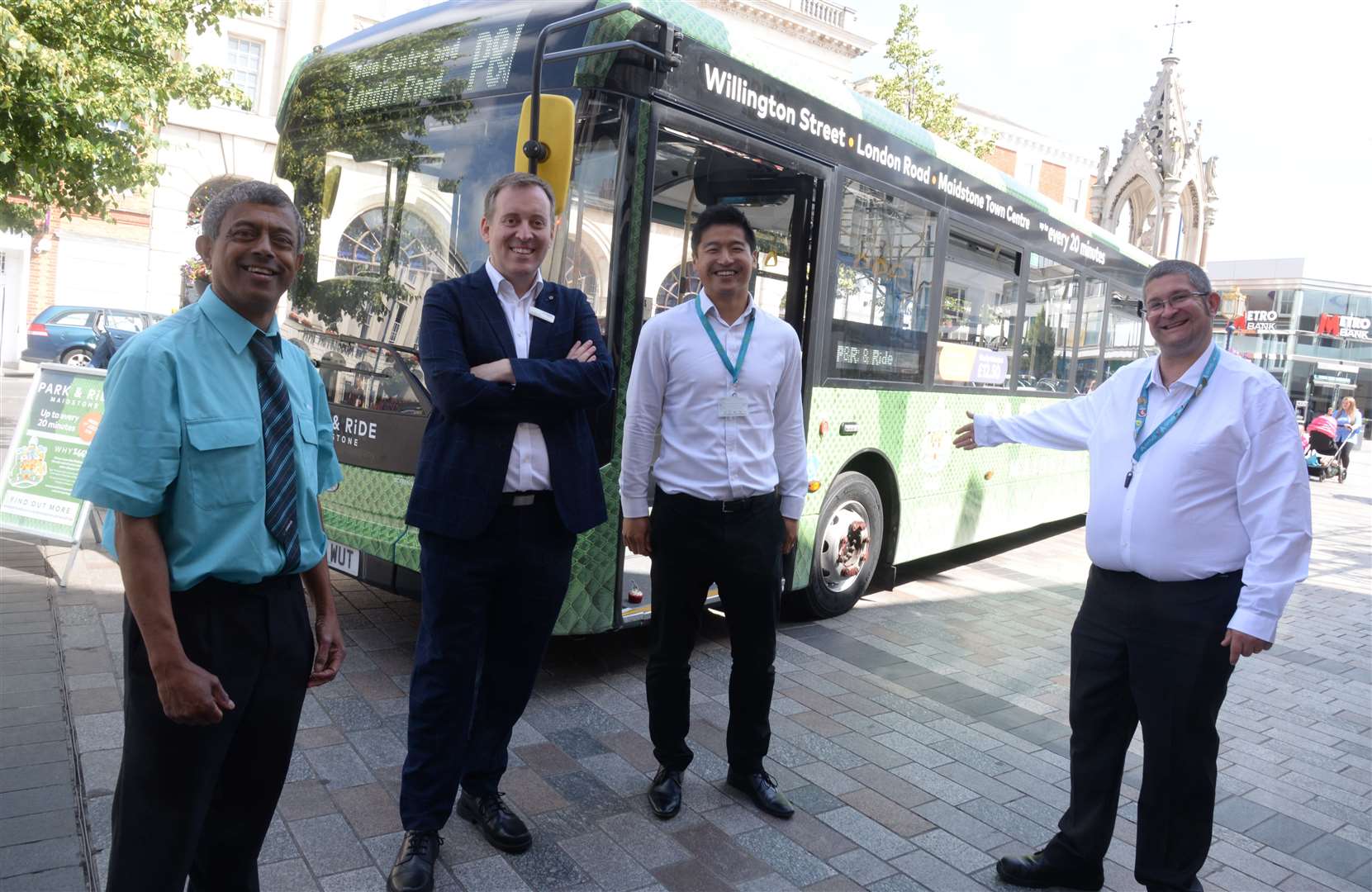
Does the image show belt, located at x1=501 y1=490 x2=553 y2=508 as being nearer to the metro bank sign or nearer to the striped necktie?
the striped necktie

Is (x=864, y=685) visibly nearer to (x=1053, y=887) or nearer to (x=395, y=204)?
(x=1053, y=887)

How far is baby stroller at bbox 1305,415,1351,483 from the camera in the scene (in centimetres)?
2230

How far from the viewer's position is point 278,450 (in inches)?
80.0

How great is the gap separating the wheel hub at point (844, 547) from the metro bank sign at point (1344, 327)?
2731 inches

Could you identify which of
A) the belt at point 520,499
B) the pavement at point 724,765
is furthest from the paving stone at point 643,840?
the belt at point 520,499

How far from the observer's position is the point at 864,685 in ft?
16.9

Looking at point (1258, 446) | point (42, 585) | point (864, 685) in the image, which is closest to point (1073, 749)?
point (1258, 446)

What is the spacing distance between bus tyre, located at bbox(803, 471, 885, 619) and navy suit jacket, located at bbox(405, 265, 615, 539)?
10.1 ft

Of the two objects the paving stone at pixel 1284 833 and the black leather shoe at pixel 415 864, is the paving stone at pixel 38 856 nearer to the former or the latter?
the black leather shoe at pixel 415 864

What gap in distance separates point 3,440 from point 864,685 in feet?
37.6

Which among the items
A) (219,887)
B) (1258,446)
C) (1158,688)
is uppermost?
(1258,446)

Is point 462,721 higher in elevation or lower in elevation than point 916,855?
higher

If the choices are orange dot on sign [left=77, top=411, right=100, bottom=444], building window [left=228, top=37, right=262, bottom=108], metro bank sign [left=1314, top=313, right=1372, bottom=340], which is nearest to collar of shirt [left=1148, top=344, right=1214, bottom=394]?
orange dot on sign [left=77, top=411, right=100, bottom=444]

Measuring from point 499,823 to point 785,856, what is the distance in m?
0.96
